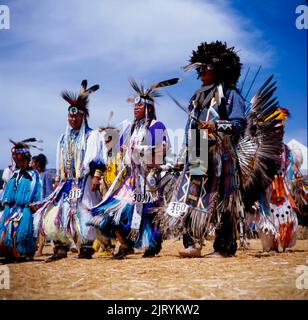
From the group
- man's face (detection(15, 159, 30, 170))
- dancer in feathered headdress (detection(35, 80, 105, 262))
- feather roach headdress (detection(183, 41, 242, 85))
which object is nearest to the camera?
feather roach headdress (detection(183, 41, 242, 85))

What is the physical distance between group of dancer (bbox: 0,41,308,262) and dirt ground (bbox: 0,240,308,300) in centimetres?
54

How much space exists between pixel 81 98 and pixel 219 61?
174 cm

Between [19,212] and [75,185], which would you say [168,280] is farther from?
[19,212]

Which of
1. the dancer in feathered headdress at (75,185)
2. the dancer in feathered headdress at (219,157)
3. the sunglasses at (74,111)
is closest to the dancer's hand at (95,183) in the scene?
the dancer in feathered headdress at (75,185)

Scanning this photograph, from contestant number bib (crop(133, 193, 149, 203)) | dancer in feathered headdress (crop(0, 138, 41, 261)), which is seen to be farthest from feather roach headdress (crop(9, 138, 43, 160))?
contestant number bib (crop(133, 193, 149, 203))

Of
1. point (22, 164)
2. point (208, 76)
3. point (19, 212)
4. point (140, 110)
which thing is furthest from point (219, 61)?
point (19, 212)

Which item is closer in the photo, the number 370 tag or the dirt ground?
the dirt ground

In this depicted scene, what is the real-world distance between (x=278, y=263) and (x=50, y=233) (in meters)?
2.54

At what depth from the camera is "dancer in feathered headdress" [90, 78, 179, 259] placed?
530 cm

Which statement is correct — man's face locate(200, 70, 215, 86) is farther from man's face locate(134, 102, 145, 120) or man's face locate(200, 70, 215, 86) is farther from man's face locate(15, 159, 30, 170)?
man's face locate(15, 159, 30, 170)

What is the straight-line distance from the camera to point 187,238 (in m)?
4.83

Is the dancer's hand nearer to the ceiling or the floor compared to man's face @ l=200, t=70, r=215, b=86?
nearer to the floor
